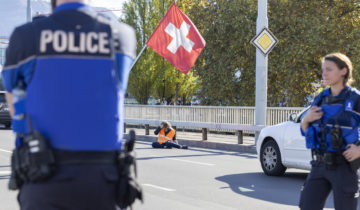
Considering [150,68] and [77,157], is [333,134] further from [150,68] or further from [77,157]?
[150,68]

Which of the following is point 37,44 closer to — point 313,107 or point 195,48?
point 313,107

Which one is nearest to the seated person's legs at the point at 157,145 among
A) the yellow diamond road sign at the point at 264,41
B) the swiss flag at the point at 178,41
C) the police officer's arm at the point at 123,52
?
the swiss flag at the point at 178,41

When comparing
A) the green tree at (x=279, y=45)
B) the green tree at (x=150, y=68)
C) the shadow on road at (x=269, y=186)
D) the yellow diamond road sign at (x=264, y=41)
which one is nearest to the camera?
the shadow on road at (x=269, y=186)

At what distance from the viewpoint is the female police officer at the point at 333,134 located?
14.1 feet

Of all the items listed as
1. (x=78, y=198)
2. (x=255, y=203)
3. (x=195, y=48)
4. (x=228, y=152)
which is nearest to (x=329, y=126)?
(x=78, y=198)

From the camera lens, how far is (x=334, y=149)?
14.3 feet

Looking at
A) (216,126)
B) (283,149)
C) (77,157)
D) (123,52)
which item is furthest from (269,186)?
(216,126)

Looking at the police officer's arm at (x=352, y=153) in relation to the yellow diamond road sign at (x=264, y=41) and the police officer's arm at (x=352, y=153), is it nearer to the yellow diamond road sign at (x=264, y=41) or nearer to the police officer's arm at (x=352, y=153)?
the police officer's arm at (x=352, y=153)

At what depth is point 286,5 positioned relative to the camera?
92.5 ft

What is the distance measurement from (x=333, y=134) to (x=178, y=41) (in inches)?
568

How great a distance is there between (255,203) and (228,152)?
9.05 meters

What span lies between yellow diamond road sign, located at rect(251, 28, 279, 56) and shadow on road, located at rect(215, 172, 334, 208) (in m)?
6.09

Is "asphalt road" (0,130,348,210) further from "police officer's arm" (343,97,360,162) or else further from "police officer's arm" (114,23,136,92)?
"police officer's arm" (114,23,136,92)

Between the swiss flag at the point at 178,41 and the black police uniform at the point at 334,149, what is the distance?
1374 cm
